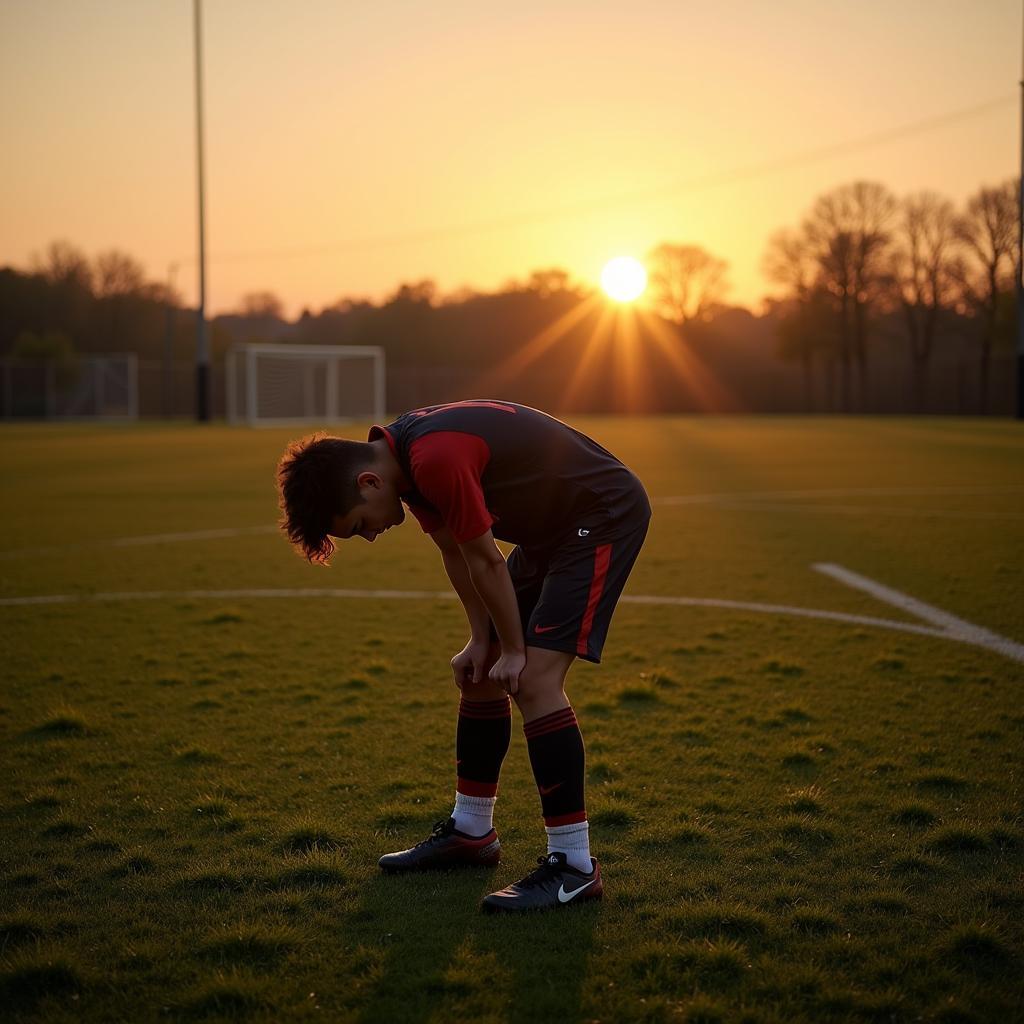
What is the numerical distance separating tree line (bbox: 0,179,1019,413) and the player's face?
48.6 m

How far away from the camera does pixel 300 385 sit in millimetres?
42062

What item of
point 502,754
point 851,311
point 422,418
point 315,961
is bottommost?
point 315,961

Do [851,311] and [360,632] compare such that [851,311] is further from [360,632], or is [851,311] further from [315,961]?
[315,961]

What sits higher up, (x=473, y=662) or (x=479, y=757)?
(x=473, y=662)

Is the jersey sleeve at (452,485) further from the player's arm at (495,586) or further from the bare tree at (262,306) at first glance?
the bare tree at (262,306)

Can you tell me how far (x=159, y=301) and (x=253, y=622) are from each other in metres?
59.7

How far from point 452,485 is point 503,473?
0.31 metres

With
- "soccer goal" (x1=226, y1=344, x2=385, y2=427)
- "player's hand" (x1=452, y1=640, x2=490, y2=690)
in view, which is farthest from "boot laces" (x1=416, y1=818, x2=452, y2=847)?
"soccer goal" (x1=226, y1=344, x2=385, y2=427)

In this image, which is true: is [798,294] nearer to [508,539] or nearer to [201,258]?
[201,258]

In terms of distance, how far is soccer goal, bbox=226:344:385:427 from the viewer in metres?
39.4

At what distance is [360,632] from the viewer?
6.44 m

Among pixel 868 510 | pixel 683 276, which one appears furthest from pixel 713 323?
pixel 868 510

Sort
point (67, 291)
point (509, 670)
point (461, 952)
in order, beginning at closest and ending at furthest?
point (461, 952) < point (509, 670) < point (67, 291)

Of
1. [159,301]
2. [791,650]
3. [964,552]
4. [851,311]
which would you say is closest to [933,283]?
[851,311]
